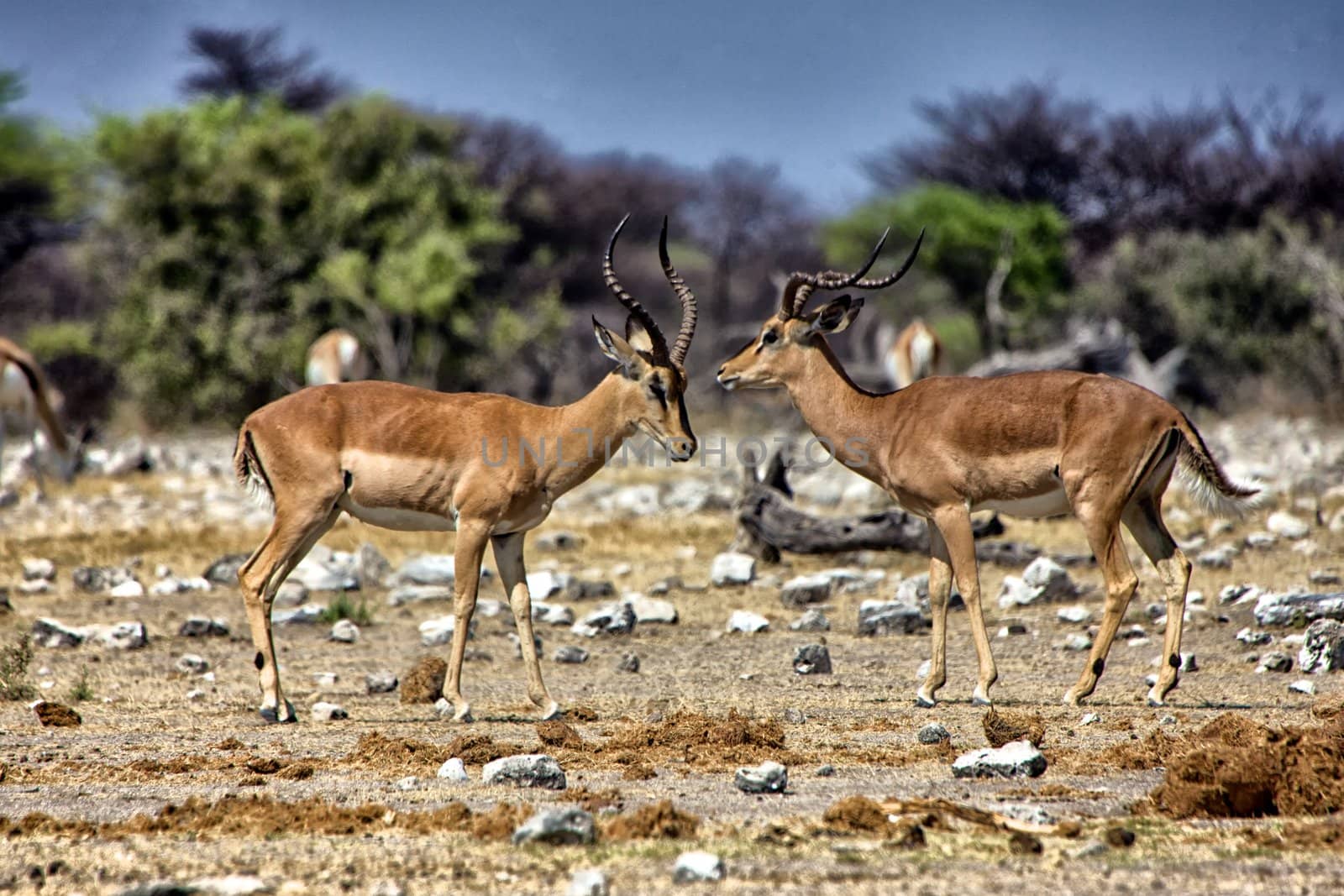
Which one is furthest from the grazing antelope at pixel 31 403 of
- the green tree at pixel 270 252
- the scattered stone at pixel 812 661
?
the scattered stone at pixel 812 661

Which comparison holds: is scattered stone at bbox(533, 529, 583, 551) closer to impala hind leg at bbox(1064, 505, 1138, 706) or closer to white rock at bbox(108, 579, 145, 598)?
white rock at bbox(108, 579, 145, 598)

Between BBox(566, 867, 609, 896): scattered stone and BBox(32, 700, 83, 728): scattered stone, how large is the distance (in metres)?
4.23

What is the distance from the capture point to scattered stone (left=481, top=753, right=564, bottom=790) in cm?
603

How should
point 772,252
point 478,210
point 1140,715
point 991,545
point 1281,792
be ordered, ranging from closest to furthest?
1. point 1281,792
2. point 1140,715
3. point 991,545
4. point 478,210
5. point 772,252

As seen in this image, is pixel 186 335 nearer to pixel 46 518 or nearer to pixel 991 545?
pixel 46 518

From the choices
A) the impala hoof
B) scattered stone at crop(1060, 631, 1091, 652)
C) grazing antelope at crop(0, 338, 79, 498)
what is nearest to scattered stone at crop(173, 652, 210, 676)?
the impala hoof

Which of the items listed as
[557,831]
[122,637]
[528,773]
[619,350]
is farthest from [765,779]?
[122,637]

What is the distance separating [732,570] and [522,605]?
167 inches

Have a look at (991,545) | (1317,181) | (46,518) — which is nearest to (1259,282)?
(1317,181)

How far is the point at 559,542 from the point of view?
14406 millimetres

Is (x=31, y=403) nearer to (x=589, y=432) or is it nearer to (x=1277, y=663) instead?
(x=589, y=432)

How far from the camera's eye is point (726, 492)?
1769cm

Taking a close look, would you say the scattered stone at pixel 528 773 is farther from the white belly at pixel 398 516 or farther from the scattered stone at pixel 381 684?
the scattered stone at pixel 381 684

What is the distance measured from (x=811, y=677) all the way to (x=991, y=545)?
13.8ft
